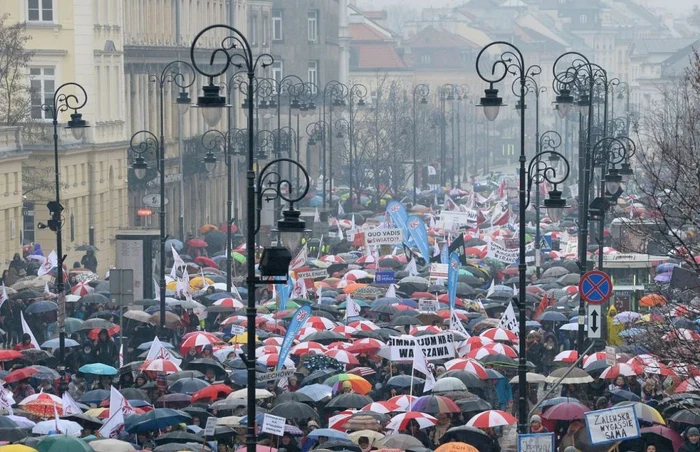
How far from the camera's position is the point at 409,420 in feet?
81.9

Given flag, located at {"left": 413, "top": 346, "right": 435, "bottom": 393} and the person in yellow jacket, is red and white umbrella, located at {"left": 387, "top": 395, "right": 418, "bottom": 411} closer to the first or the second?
flag, located at {"left": 413, "top": 346, "right": 435, "bottom": 393}

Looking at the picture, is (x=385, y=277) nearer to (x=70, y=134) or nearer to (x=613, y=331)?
(x=613, y=331)

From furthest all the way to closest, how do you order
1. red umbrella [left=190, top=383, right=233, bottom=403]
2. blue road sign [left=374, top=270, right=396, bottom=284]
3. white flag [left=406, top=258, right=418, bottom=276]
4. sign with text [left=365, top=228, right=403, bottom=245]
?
sign with text [left=365, top=228, right=403, bottom=245] < white flag [left=406, top=258, right=418, bottom=276] < blue road sign [left=374, top=270, right=396, bottom=284] < red umbrella [left=190, top=383, right=233, bottom=403]

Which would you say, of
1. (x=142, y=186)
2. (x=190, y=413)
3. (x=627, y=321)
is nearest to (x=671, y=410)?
(x=190, y=413)

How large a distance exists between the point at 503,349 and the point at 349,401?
17.0 feet

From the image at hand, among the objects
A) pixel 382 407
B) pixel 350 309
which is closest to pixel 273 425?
pixel 382 407

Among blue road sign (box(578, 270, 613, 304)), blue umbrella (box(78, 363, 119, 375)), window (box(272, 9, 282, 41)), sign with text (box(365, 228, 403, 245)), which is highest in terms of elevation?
window (box(272, 9, 282, 41))

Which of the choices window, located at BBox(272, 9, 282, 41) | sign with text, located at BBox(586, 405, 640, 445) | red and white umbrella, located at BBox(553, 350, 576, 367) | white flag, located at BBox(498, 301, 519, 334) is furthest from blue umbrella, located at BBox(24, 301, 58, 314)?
window, located at BBox(272, 9, 282, 41)

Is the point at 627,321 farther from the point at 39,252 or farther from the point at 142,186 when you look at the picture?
the point at 142,186

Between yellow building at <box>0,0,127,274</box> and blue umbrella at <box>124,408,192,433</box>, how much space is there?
34730 mm

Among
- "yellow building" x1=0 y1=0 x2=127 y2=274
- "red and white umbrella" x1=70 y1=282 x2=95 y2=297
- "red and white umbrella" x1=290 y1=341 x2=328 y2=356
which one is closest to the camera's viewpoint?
"red and white umbrella" x1=290 y1=341 x2=328 y2=356

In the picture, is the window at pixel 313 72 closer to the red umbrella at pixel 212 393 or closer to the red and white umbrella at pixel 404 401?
the red umbrella at pixel 212 393

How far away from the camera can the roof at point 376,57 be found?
533 feet

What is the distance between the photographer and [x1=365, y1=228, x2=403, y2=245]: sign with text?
1807 inches
